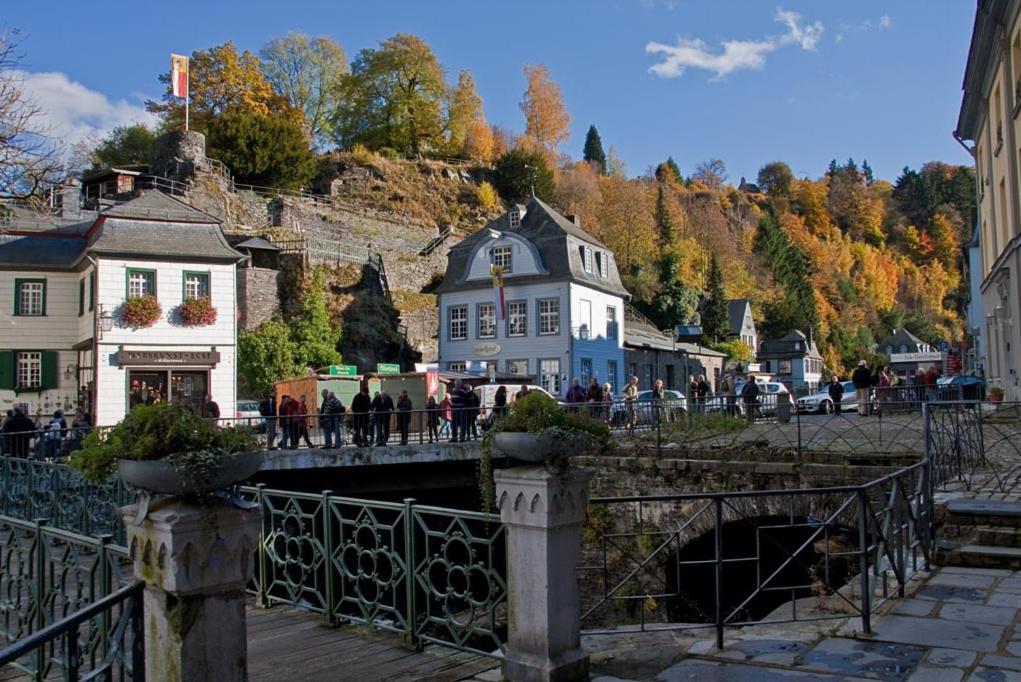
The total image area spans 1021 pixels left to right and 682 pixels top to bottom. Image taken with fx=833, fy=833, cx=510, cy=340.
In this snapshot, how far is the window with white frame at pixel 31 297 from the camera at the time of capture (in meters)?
30.3

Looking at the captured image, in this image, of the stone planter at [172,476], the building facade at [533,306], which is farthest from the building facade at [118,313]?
the stone planter at [172,476]

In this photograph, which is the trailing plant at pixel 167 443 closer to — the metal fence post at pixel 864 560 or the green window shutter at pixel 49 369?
the metal fence post at pixel 864 560

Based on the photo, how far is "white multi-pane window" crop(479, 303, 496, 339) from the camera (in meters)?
40.4

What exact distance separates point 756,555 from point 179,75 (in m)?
48.8

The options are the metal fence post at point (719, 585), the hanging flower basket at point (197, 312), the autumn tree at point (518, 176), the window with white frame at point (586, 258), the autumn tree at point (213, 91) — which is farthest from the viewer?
the autumn tree at point (518, 176)

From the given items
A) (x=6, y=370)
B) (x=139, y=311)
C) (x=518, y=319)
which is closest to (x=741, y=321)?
(x=518, y=319)

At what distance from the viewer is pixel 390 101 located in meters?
67.4

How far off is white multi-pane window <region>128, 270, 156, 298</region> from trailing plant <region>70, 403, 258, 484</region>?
2692cm

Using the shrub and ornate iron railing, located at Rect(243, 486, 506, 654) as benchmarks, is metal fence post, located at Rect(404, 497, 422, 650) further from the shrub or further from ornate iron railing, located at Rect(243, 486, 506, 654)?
the shrub

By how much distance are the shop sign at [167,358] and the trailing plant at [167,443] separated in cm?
2604

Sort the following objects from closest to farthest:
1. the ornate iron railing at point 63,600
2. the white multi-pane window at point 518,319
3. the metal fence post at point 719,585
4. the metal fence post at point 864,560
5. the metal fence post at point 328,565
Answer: the ornate iron railing at point 63,600 < the metal fence post at point 719,585 < the metal fence post at point 864,560 < the metal fence post at point 328,565 < the white multi-pane window at point 518,319

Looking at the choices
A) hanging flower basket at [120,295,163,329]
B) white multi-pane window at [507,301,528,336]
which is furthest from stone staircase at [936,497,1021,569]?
white multi-pane window at [507,301,528,336]

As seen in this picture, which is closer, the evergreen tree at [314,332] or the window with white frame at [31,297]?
the window with white frame at [31,297]

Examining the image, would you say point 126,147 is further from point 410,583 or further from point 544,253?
point 410,583
